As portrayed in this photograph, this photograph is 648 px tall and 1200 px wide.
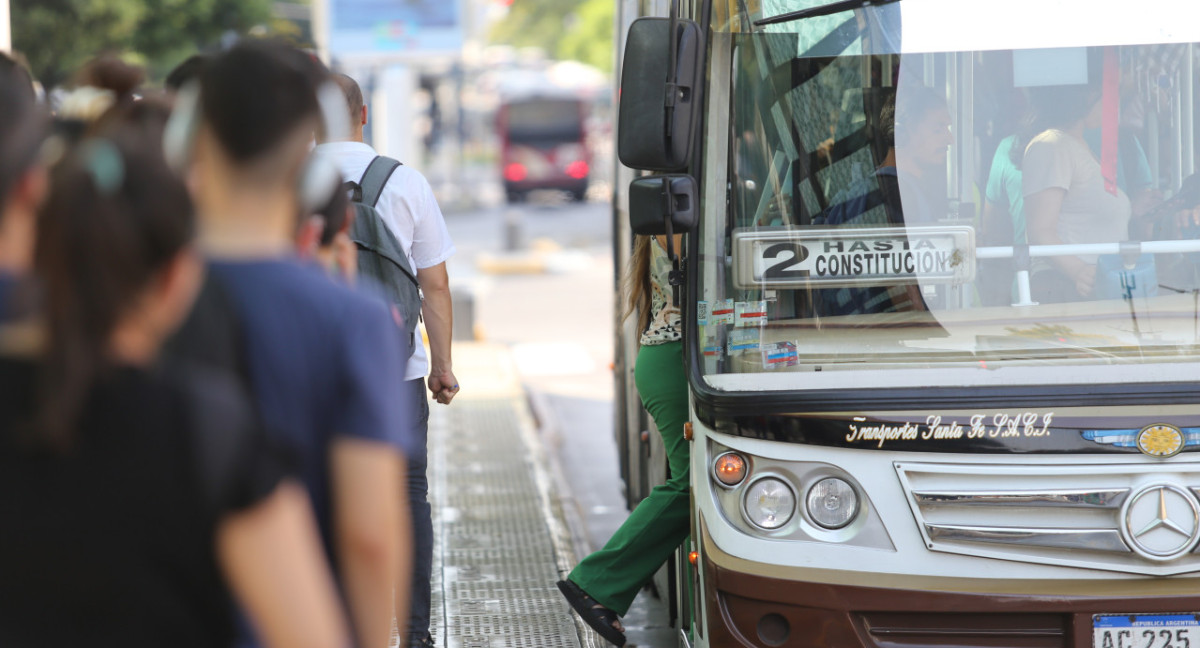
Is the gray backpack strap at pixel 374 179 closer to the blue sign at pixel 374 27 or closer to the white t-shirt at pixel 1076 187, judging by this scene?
the white t-shirt at pixel 1076 187

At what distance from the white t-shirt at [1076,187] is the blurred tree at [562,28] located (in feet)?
171

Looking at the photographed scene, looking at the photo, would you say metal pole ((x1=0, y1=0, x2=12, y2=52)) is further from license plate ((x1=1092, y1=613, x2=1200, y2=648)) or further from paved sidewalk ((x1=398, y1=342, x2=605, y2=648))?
license plate ((x1=1092, y1=613, x2=1200, y2=648))

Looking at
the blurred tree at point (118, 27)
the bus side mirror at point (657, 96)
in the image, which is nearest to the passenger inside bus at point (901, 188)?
the bus side mirror at point (657, 96)

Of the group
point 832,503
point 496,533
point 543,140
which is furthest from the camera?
point 543,140

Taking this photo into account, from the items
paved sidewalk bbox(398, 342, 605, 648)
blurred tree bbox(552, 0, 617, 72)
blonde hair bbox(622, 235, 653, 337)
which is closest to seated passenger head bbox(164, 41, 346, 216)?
blonde hair bbox(622, 235, 653, 337)

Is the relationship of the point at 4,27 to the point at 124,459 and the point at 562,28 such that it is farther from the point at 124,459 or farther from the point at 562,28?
the point at 562,28

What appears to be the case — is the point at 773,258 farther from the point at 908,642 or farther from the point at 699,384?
the point at 908,642

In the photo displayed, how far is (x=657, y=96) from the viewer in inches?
141

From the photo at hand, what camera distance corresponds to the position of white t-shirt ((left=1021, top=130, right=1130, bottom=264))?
3615mm

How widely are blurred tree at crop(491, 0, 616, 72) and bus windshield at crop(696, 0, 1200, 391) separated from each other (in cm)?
5194

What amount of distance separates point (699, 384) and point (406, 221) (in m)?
1.10

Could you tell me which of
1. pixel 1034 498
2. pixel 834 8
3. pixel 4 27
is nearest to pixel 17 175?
pixel 834 8

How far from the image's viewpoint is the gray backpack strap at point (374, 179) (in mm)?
4020

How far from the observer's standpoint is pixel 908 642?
3375 millimetres
